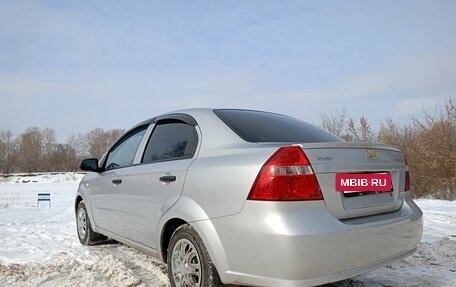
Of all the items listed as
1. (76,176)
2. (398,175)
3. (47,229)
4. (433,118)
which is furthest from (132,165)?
(76,176)

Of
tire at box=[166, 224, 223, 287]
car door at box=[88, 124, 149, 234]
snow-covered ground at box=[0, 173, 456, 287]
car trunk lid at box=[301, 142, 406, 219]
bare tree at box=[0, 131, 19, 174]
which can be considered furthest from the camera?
bare tree at box=[0, 131, 19, 174]

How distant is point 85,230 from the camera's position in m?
5.05

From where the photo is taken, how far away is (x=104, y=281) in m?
3.49

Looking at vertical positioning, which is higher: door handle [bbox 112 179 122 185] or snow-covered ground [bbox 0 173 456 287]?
door handle [bbox 112 179 122 185]

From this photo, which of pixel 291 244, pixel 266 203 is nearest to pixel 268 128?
pixel 266 203

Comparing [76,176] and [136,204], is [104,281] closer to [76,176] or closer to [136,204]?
[136,204]

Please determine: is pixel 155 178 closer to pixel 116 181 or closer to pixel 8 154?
pixel 116 181

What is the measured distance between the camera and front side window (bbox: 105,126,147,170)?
13.0 ft

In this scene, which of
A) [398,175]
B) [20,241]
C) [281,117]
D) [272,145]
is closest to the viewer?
[272,145]

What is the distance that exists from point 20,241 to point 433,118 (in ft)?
45.8

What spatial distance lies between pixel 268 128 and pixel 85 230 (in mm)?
3196

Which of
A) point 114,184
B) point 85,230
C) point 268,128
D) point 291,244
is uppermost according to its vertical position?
point 268,128

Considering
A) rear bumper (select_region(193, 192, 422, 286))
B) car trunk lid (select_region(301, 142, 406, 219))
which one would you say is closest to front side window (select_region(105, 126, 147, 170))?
rear bumper (select_region(193, 192, 422, 286))

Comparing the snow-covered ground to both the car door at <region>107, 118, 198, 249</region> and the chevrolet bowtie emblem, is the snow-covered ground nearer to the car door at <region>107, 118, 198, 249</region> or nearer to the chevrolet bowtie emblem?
the car door at <region>107, 118, 198, 249</region>
